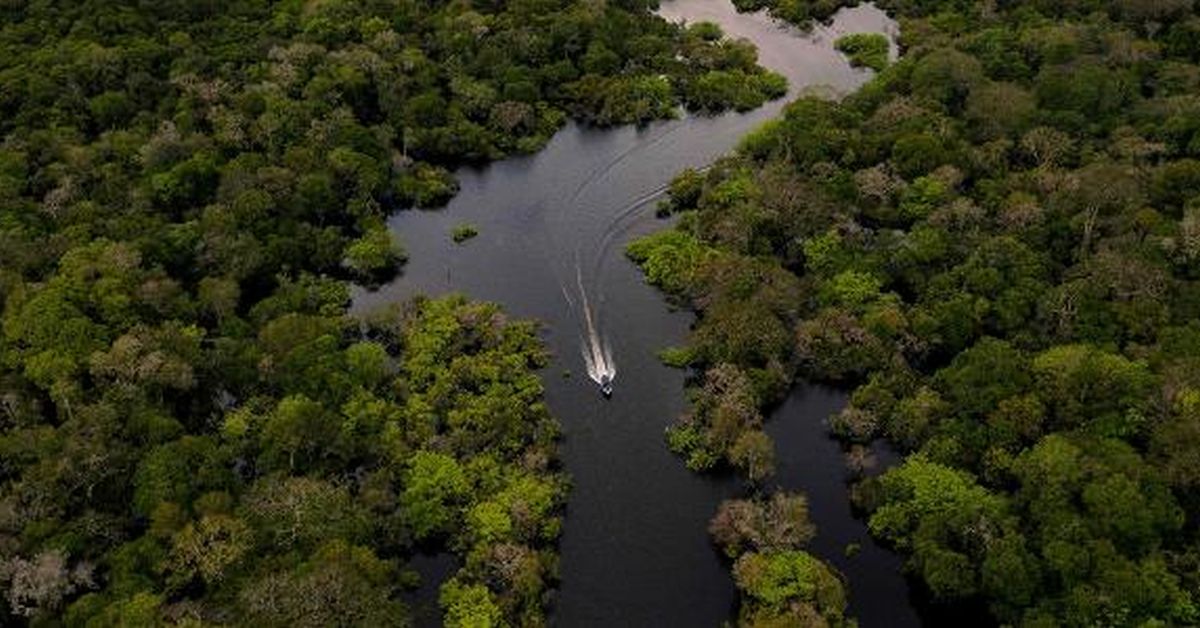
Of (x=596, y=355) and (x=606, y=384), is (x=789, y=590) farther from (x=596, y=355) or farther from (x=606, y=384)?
(x=596, y=355)

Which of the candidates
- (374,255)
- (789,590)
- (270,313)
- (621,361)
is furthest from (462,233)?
(789,590)

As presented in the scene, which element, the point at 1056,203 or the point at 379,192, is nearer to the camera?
the point at 1056,203

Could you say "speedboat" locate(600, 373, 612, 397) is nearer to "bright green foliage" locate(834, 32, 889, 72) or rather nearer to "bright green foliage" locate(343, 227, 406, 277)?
"bright green foliage" locate(343, 227, 406, 277)

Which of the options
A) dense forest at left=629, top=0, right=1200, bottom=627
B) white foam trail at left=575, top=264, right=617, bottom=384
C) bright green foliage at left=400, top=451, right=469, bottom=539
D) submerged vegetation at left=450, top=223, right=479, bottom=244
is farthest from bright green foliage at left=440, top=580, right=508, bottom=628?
submerged vegetation at left=450, top=223, right=479, bottom=244

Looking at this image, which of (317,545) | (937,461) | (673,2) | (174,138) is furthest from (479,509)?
(673,2)

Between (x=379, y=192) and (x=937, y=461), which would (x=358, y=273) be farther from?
(x=937, y=461)

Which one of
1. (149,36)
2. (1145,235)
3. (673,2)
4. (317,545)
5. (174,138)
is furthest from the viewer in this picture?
(673,2)
